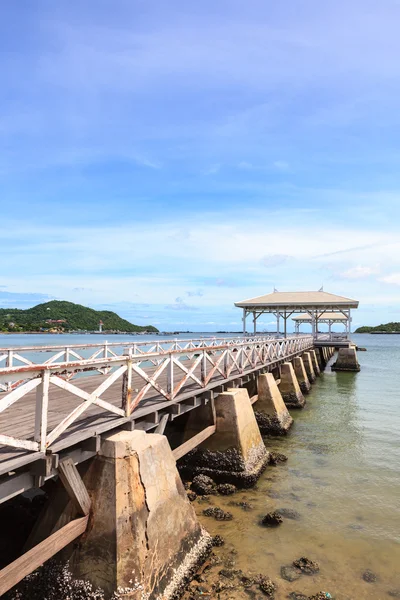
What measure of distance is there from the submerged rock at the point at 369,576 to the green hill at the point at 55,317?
16500 cm

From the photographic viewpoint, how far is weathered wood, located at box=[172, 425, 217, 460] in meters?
7.99

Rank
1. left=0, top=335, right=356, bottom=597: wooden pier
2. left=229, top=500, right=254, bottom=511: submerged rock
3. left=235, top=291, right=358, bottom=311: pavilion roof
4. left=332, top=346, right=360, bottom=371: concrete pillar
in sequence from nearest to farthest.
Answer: left=0, top=335, right=356, bottom=597: wooden pier → left=229, top=500, right=254, bottom=511: submerged rock → left=235, top=291, right=358, bottom=311: pavilion roof → left=332, top=346, right=360, bottom=371: concrete pillar

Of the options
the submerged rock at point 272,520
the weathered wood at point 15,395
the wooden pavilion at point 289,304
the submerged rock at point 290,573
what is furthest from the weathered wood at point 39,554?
the wooden pavilion at point 289,304

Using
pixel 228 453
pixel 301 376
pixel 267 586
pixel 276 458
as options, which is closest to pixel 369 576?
pixel 267 586

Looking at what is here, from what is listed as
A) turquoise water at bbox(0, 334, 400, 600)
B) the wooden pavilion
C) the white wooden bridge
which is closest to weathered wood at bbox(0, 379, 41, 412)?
the white wooden bridge

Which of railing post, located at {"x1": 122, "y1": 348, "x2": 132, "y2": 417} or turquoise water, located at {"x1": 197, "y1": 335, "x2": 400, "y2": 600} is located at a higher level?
railing post, located at {"x1": 122, "y1": 348, "x2": 132, "y2": 417}

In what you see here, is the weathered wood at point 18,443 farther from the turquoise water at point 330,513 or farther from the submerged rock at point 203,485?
the submerged rock at point 203,485

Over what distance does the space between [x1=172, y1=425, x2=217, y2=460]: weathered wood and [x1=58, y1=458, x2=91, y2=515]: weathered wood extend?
2.82 m

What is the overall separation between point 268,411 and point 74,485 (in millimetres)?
9894

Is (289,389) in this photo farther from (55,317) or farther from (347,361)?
(55,317)

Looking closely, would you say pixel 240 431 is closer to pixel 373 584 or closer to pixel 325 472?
pixel 325 472

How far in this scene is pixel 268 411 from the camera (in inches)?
547

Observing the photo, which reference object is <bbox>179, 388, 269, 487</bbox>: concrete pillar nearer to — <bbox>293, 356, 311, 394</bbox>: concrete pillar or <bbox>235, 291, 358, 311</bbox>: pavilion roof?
<bbox>293, 356, 311, 394</bbox>: concrete pillar

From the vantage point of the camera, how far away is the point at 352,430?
15.1 m
